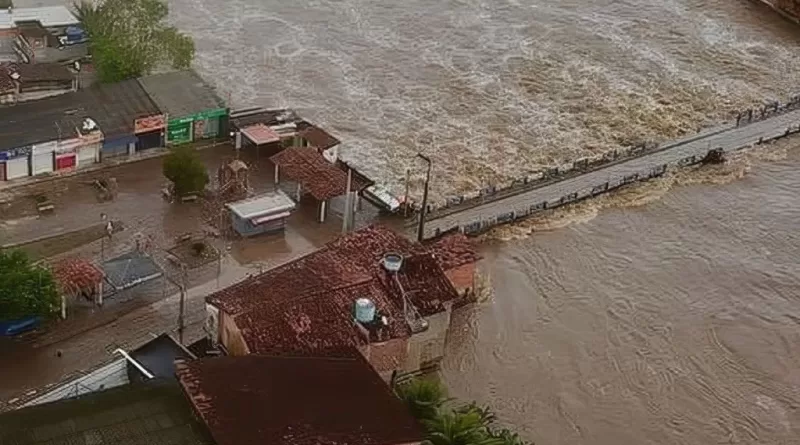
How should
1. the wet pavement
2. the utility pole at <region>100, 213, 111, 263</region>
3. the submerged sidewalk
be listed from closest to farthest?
the wet pavement, the utility pole at <region>100, 213, 111, 263</region>, the submerged sidewalk

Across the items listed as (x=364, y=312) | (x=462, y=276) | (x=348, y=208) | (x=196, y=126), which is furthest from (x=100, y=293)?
(x=196, y=126)

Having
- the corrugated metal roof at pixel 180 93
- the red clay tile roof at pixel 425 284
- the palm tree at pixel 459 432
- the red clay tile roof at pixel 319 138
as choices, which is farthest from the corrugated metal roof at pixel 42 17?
the palm tree at pixel 459 432

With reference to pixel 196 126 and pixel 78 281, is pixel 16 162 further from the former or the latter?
pixel 78 281

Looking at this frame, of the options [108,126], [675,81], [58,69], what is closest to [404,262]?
[108,126]

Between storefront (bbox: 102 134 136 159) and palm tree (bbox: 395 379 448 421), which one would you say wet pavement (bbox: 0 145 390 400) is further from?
palm tree (bbox: 395 379 448 421)

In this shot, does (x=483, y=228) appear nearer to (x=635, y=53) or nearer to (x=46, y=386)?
(x=46, y=386)

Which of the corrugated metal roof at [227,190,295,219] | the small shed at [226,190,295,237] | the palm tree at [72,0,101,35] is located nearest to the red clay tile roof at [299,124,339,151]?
the corrugated metal roof at [227,190,295,219]
